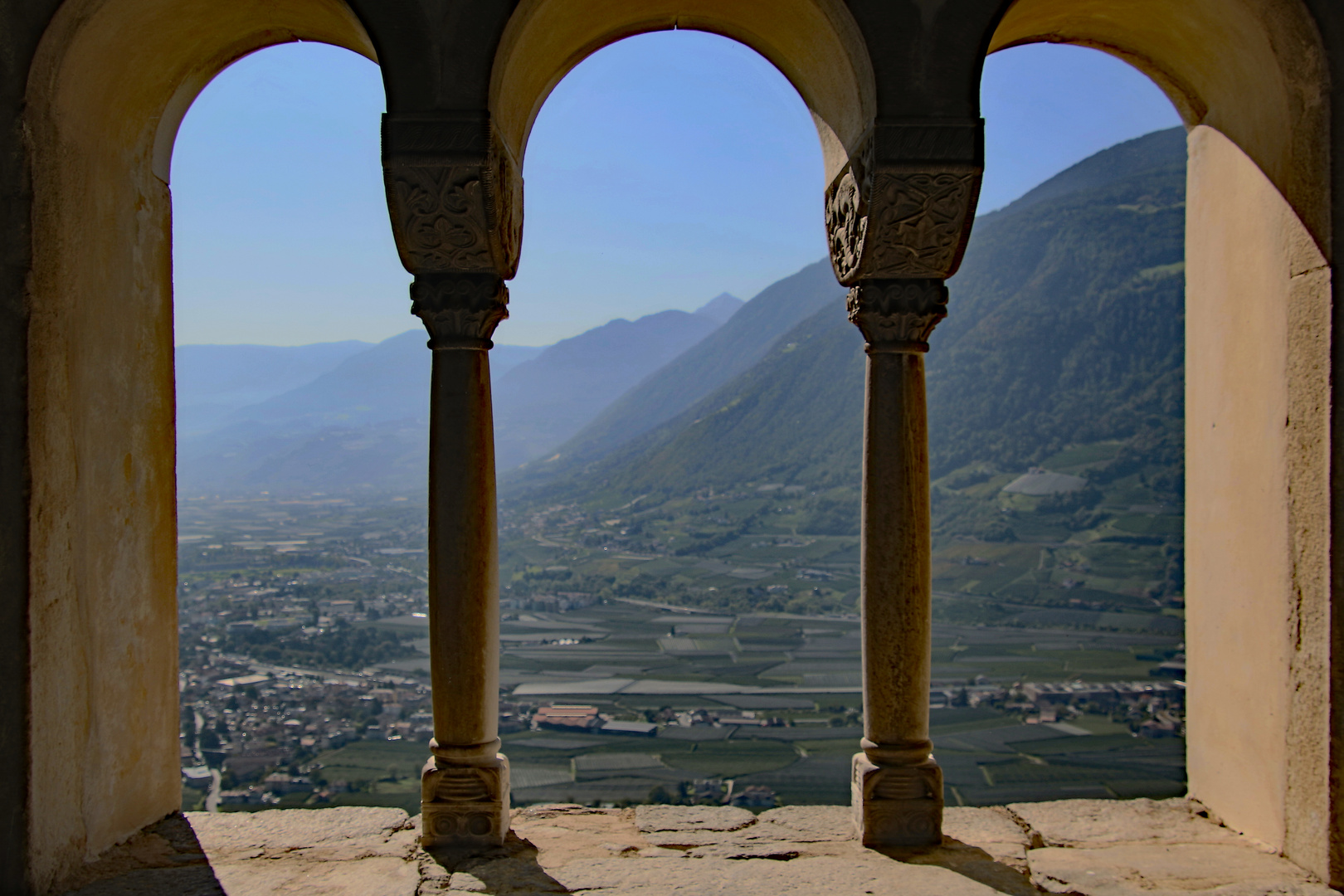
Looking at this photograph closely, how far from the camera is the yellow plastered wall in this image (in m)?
3.29

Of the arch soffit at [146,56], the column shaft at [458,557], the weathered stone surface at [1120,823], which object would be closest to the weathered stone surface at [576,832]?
the column shaft at [458,557]

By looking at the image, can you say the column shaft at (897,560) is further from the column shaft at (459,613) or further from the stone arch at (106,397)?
the stone arch at (106,397)

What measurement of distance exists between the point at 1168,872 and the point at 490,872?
2627 mm

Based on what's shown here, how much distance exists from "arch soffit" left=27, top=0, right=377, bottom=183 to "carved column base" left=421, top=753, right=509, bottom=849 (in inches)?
113

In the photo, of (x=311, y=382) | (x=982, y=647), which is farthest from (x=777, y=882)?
(x=311, y=382)

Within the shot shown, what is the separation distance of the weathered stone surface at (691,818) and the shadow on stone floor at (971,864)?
0.62 meters

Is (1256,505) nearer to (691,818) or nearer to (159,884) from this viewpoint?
(691,818)

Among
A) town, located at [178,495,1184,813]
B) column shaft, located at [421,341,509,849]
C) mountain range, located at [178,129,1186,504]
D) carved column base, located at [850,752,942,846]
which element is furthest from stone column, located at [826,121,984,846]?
mountain range, located at [178,129,1186,504]

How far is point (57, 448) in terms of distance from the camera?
3242mm

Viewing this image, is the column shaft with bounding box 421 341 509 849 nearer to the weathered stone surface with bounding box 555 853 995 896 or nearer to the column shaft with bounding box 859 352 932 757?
the weathered stone surface with bounding box 555 853 995 896

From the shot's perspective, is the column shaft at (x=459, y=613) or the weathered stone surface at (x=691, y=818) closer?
the column shaft at (x=459, y=613)

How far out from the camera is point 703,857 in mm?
3406

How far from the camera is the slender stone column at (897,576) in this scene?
3.49m

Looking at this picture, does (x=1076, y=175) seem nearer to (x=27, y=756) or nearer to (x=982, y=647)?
(x=982, y=647)
